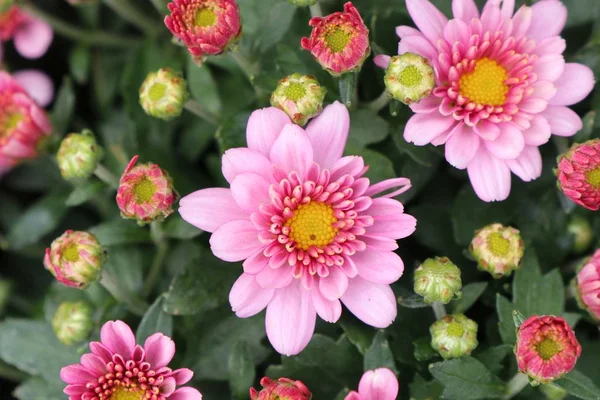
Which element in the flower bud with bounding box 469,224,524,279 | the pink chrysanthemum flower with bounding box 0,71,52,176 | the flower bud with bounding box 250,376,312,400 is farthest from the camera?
the pink chrysanthemum flower with bounding box 0,71,52,176

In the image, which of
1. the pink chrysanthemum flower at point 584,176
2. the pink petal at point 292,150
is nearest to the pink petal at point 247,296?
the pink petal at point 292,150

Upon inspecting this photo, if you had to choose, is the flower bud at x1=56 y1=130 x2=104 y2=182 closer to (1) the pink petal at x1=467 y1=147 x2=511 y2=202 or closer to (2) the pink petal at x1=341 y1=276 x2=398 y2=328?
(2) the pink petal at x1=341 y1=276 x2=398 y2=328

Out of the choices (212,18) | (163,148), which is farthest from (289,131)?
(163,148)

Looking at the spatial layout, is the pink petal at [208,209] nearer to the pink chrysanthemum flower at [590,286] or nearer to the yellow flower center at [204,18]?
the yellow flower center at [204,18]

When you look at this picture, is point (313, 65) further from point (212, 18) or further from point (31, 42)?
point (31, 42)

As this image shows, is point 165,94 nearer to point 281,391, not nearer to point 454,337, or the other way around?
point 281,391

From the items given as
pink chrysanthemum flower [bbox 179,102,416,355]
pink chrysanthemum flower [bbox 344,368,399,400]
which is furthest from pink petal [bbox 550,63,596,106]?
pink chrysanthemum flower [bbox 344,368,399,400]
